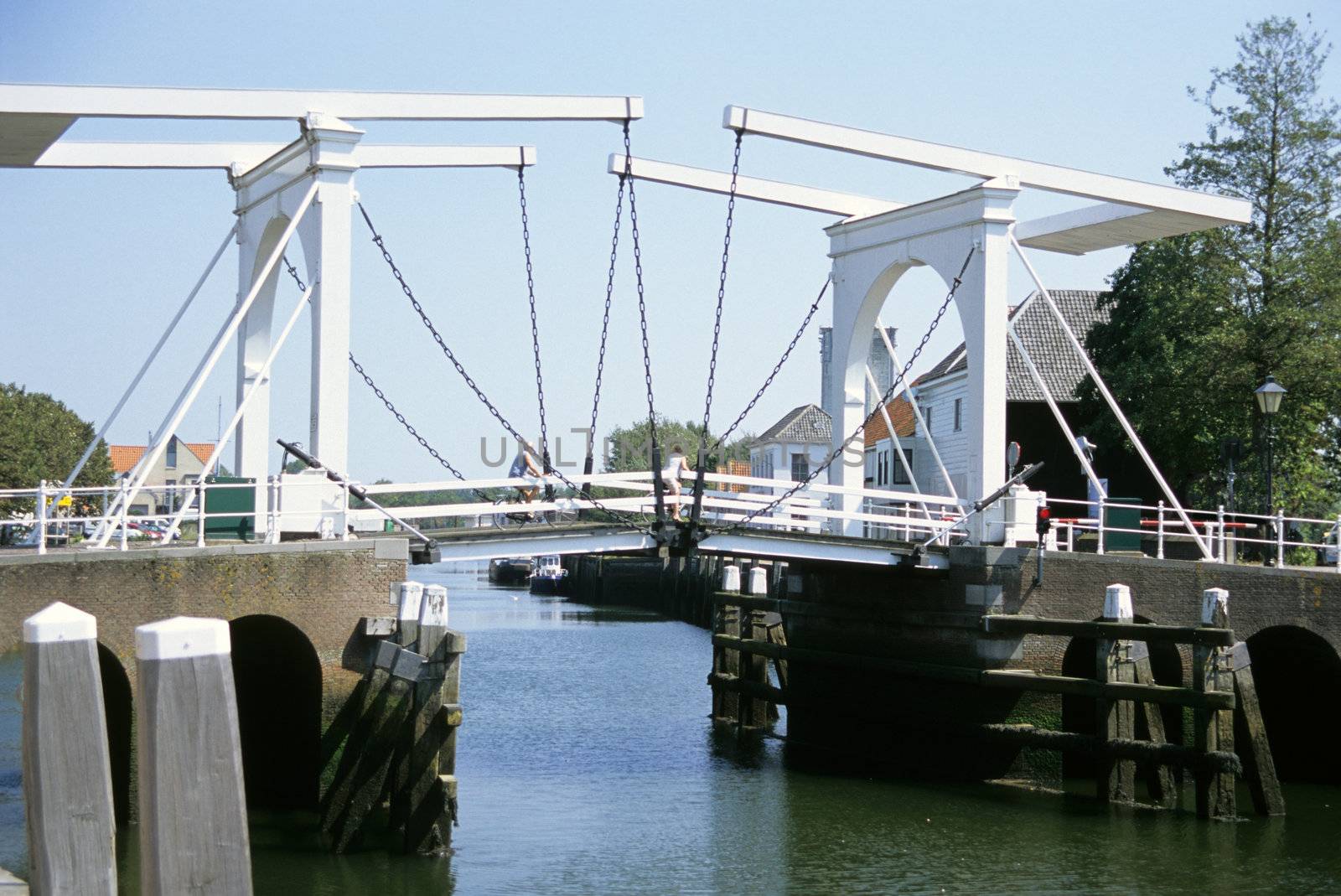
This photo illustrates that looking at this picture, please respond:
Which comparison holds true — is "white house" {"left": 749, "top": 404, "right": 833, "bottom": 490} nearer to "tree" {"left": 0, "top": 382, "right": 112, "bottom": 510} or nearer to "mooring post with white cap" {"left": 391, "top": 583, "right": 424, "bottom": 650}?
"tree" {"left": 0, "top": 382, "right": 112, "bottom": 510}

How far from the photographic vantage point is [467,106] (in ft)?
51.9

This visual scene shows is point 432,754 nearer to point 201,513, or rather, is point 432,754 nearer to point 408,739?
point 408,739

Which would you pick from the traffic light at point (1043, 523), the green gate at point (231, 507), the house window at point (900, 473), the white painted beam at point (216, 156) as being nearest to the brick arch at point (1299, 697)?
the traffic light at point (1043, 523)

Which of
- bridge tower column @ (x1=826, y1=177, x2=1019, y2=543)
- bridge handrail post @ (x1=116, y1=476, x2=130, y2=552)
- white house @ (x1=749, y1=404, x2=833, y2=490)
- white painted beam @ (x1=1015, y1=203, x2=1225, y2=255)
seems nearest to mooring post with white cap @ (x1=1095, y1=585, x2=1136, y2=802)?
bridge tower column @ (x1=826, y1=177, x2=1019, y2=543)

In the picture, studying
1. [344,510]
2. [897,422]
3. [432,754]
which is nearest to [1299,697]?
[432,754]

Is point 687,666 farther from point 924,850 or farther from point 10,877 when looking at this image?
point 10,877

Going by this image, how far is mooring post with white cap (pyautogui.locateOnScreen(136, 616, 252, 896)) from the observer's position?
315 cm

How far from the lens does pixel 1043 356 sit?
4122 cm

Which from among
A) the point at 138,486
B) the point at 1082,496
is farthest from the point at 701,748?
the point at 1082,496

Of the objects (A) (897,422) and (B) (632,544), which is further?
(A) (897,422)

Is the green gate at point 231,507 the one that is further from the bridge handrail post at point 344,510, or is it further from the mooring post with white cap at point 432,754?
the mooring post with white cap at point 432,754

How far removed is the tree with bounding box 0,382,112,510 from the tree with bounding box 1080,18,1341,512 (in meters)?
37.2

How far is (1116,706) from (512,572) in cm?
7359

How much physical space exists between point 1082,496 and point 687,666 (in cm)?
1224
